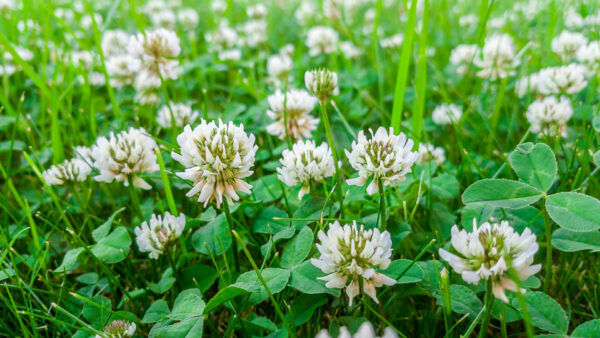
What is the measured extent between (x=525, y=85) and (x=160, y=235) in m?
1.46

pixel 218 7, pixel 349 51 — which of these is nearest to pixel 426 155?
pixel 349 51

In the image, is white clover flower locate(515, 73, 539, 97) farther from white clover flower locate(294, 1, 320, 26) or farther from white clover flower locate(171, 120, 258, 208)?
white clover flower locate(294, 1, 320, 26)

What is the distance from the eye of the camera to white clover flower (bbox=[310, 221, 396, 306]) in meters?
0.82

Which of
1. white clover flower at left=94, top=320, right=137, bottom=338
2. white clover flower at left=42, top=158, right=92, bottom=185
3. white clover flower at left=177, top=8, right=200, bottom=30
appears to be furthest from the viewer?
white clover flower at left=177, top=8, right=200, bottom=30

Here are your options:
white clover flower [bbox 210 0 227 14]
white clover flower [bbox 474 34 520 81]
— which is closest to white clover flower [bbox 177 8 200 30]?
white clover flower [bbox 210 0 227 14]

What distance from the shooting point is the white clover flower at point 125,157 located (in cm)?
121

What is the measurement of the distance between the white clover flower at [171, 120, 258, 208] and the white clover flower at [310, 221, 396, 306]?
20 cm

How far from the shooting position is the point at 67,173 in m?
1.39

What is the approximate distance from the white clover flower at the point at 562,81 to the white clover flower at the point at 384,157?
94cm

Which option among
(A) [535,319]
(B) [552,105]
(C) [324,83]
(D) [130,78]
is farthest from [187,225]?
(D) [130,78]

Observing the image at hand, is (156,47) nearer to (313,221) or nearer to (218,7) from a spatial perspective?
(313,221)

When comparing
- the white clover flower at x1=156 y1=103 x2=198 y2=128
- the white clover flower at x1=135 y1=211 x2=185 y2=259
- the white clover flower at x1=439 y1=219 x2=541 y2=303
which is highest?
the white clover flower at x1=156 y1=103 x2=198 y2=128

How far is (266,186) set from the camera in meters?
1.29

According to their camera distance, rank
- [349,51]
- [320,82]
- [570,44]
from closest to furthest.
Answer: [320,82]
[570,44]
[349,51]
